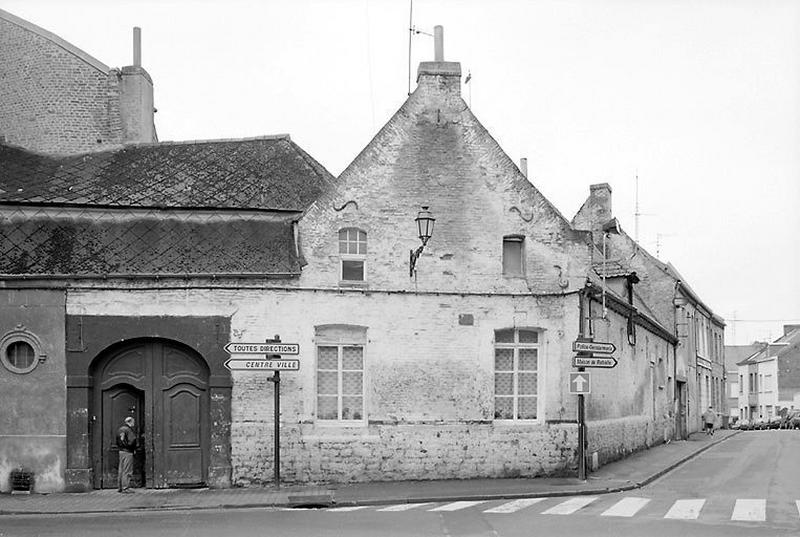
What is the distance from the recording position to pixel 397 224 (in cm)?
2366

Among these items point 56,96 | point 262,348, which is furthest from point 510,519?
point 56,96

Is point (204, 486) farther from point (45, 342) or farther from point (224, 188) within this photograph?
point (224, 188)

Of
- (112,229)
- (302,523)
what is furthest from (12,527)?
(112,229)

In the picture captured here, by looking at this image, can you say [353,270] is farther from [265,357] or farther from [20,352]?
[20,352]

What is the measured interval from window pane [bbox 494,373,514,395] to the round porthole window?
9817 mm

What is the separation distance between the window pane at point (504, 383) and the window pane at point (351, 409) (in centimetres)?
316

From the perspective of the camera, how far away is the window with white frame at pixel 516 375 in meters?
23.9

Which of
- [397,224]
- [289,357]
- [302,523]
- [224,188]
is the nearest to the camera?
[302,523]

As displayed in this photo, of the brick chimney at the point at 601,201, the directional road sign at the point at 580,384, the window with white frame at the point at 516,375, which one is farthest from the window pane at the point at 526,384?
the brick chimney at the point at 601,201

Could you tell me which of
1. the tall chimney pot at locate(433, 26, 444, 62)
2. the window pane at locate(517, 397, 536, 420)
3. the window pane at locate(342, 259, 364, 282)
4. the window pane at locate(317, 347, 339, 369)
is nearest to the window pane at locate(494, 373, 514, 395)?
the window pane at locate(517, 397, 536, 420)

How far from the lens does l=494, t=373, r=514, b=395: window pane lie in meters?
24.0

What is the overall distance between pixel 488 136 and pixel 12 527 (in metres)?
13.1

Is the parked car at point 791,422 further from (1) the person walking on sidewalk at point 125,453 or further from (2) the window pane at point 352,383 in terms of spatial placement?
(1) the person walking on sidewalk at point 125,453

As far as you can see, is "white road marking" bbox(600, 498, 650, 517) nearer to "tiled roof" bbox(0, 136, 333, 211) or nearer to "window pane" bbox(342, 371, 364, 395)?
"window pane" bbox(342, 371, 364, 395)
